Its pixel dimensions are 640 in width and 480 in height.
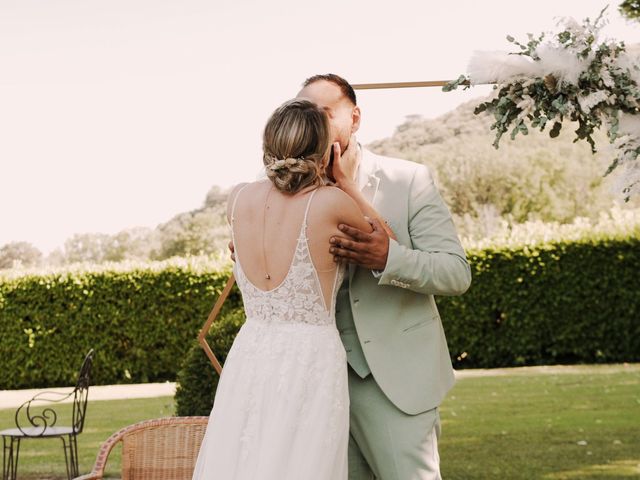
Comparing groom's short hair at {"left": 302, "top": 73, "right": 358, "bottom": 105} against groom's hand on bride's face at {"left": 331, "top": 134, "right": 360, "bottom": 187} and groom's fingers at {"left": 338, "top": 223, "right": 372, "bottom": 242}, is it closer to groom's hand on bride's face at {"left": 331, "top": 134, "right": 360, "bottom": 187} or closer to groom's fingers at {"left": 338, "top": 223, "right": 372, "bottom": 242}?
groom's hand on bride's face at {"left": 331, "top": 134, "right": 360, "bottom": 187}

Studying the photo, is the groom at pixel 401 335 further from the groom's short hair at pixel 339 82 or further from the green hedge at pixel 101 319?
the green hedge at pixel 101 319

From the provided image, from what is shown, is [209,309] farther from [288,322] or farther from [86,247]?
[86,247]

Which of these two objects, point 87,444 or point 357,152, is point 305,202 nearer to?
point 357,152

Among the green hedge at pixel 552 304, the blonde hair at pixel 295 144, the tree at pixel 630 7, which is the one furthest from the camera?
the green hedge at pixel 552 304

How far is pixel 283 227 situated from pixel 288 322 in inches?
12.2

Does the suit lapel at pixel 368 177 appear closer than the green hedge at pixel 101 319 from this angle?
Yes

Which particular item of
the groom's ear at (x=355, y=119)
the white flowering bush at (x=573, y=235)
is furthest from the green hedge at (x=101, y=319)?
the groom's ear at (x=355, y=119)

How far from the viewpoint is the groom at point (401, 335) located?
2.96 m

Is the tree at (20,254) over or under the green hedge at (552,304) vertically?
under

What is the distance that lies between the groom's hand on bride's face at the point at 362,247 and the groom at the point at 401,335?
2.9 inches

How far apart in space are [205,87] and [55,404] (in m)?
28.3

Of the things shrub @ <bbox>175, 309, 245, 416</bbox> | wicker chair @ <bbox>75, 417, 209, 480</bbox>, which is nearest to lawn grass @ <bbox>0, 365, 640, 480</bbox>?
shrub @ <bbox>175, 309, 245, 416</bbox>

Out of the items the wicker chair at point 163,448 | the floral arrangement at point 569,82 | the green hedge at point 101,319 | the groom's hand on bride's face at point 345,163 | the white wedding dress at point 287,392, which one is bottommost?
the green hedge at point 101,319

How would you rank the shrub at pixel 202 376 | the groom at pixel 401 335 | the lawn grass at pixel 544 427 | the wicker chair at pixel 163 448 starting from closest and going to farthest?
the groom at pixel 401 335 < the wicker chair at pixel 163 448 < the shrub at pixel 202 376 < the lawn grass at pixel 544 427
